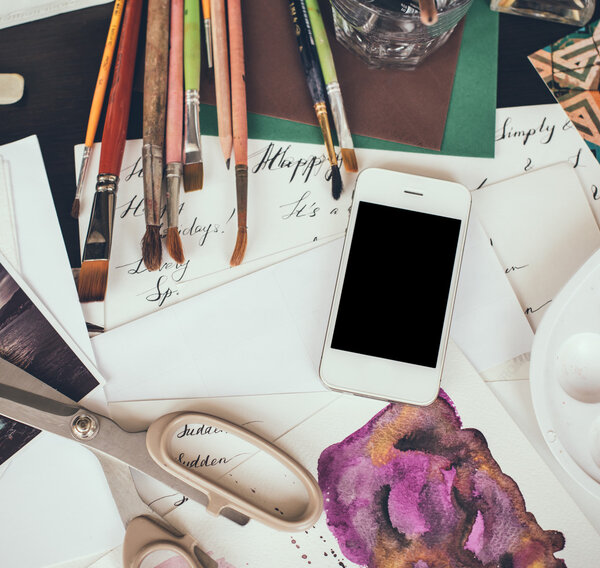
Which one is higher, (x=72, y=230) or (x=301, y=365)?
(x=72, y=230)

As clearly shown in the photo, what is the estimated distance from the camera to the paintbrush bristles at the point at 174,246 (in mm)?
439

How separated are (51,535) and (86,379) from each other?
0.48 ft

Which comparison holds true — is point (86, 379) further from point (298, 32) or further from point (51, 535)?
point (298, 32)

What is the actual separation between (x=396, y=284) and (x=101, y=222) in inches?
11.1

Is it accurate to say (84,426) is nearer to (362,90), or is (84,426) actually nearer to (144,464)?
(144,464)

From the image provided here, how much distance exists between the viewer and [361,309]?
1.42 ft

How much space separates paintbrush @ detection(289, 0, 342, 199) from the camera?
45cm

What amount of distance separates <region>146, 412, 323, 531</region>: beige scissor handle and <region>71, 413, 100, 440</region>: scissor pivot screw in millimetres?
48

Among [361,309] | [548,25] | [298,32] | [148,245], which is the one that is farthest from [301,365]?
[548,25]

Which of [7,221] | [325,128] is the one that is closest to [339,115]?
[325,128]

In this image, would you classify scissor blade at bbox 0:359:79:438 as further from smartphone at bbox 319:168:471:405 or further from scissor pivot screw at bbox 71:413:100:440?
smartphone at bbox 319:168:471:405

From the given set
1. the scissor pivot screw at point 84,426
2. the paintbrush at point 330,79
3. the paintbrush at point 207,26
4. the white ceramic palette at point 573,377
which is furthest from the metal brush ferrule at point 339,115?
the scissor pivot screw at point 84,426

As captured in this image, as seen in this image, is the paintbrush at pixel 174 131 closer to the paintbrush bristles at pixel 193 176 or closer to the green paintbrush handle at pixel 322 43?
the paintbrush bristles at pixel 193 176

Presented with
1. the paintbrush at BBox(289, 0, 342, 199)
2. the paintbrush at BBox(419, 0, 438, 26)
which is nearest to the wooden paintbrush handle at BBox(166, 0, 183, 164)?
the paintbrush at BBox(289, 0, 342, 199)
